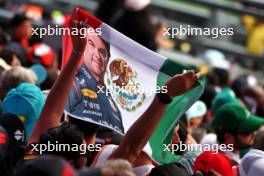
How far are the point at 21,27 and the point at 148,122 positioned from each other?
5.64 meters

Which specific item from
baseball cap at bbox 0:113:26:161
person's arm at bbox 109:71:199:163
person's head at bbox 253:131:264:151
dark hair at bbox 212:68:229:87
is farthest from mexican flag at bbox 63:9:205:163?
dark hair at bbox 212:68:229:87

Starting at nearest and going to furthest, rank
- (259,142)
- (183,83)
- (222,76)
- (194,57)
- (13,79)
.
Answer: (183,83)
(259,142)
(13,79)
(222,76)
(194,57)

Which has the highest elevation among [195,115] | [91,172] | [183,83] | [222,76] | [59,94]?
[183,83]

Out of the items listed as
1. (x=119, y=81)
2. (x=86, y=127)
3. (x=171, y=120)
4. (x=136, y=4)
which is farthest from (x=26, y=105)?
(x=136, y=4)

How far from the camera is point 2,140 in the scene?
495 centimetres

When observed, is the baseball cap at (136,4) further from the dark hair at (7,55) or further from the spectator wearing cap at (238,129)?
the spectator wearing cap at (238,129)

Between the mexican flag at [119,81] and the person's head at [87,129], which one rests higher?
the mexican flag at [119,81]

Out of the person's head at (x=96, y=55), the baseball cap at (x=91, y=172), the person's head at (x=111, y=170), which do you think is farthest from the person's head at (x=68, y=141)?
the baseball cap at (x=91, y=172)

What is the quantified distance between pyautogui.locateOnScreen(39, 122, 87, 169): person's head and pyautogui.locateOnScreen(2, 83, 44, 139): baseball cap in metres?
0.66

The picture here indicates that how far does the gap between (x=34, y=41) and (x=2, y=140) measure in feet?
16.9

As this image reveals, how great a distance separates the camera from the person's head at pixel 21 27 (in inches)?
396

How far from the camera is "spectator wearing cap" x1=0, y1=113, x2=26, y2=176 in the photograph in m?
4.95

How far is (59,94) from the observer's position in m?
5.37

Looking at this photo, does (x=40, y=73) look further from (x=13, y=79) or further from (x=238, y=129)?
(x=238, y=129)
